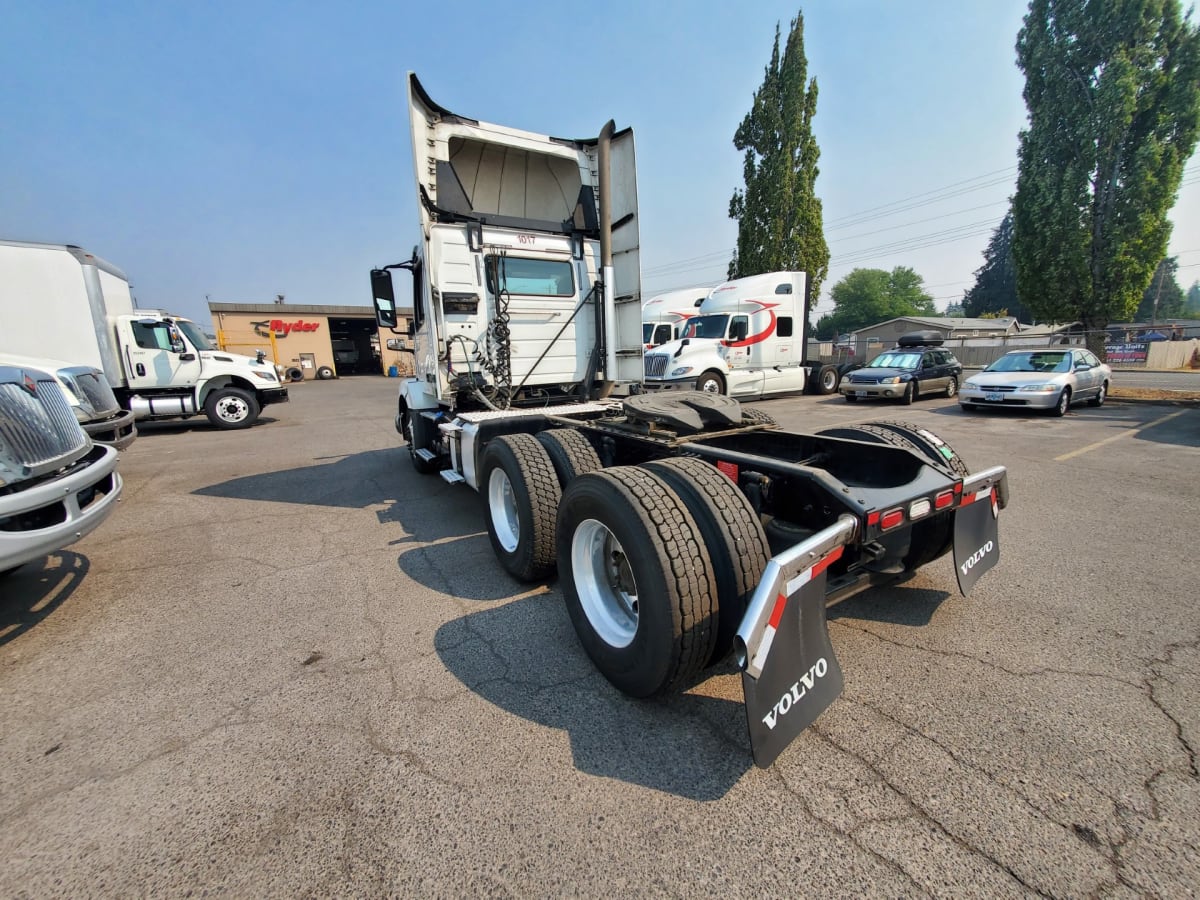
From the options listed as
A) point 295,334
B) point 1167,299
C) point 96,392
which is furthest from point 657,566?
point 1167,299

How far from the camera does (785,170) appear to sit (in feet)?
74.4

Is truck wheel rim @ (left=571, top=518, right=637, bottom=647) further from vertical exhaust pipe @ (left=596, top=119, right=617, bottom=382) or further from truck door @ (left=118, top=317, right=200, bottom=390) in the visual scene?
truck door @ (left=118, top=317, right=200, bottom=390)

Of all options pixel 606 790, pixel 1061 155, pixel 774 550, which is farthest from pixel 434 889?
pixel 1061 155

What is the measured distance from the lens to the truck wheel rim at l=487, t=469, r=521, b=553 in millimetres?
3867

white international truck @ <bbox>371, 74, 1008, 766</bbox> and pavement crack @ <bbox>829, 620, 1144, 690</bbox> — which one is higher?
white international truck @ <bbox>371, 74, 1008, 766</bbox>

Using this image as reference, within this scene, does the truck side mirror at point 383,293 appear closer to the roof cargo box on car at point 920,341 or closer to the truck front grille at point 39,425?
the truck front grille at point 39,425

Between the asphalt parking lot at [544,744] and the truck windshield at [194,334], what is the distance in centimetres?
979

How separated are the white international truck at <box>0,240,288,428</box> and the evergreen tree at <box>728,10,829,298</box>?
68.7ft

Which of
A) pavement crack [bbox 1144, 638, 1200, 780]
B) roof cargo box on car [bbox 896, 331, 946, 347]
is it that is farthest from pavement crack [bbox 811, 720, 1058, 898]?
roof cargo box on car [bbox 896, 331, 946, 347]

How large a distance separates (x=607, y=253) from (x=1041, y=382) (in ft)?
34.9

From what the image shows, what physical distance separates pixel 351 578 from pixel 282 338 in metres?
34.5

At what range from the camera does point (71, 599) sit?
351 cm

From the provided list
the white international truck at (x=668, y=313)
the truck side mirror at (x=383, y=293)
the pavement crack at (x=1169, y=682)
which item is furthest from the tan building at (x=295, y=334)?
the pavement crack at (x=1169, y=682)

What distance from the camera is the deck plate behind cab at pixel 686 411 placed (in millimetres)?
3662
